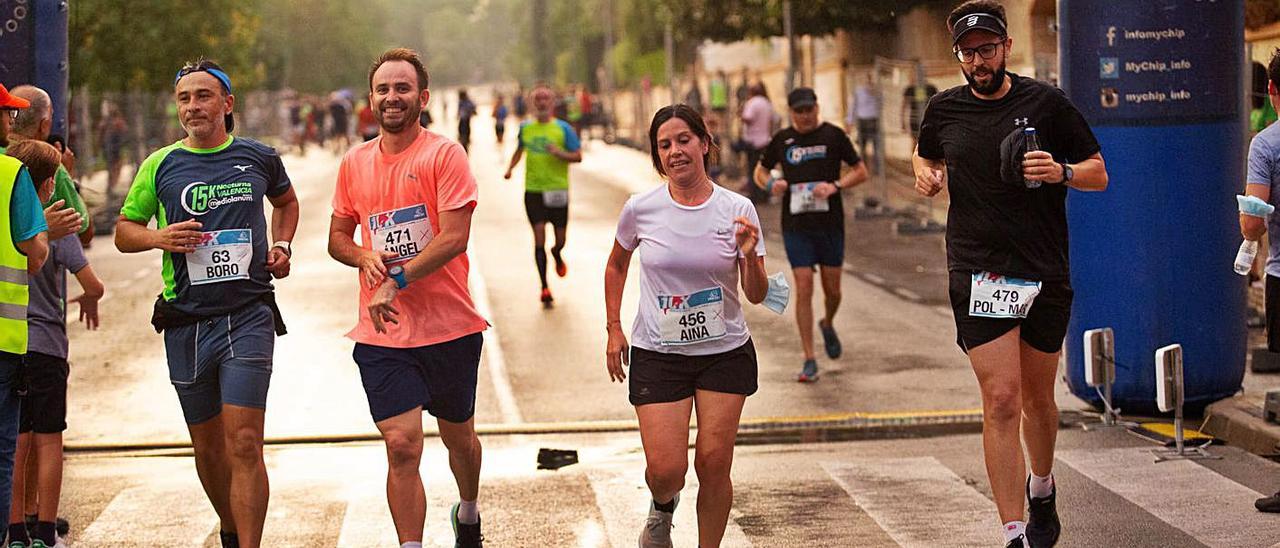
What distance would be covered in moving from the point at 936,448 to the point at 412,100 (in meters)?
3.99

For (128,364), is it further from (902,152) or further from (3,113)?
(902,152)

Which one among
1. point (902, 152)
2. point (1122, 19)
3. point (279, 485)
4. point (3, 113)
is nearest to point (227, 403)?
point (3, 113)

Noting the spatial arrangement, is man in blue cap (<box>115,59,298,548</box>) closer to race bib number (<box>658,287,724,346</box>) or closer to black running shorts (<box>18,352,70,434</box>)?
black running shorts (<box>18,352,70,434</box>)

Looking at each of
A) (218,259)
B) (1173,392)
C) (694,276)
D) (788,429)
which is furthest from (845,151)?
(218,259)

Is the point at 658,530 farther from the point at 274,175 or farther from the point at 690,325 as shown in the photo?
the point at 274,175

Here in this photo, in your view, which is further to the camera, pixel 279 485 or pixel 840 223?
pixel 840 223

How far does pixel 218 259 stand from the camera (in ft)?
21.6

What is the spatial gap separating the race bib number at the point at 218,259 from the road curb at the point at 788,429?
3421mm

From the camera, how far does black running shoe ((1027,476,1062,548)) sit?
7.02m

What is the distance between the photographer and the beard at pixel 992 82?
6672 mm

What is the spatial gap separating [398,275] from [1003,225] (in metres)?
2.23

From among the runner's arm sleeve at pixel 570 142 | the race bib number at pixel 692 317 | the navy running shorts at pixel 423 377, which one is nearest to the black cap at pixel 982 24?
the race bib number at pixel 692 317

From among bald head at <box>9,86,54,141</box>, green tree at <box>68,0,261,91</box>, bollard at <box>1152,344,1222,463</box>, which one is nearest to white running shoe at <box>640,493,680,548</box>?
bald head at <box>9,86,54,141</box>

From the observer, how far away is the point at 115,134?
3162cm
